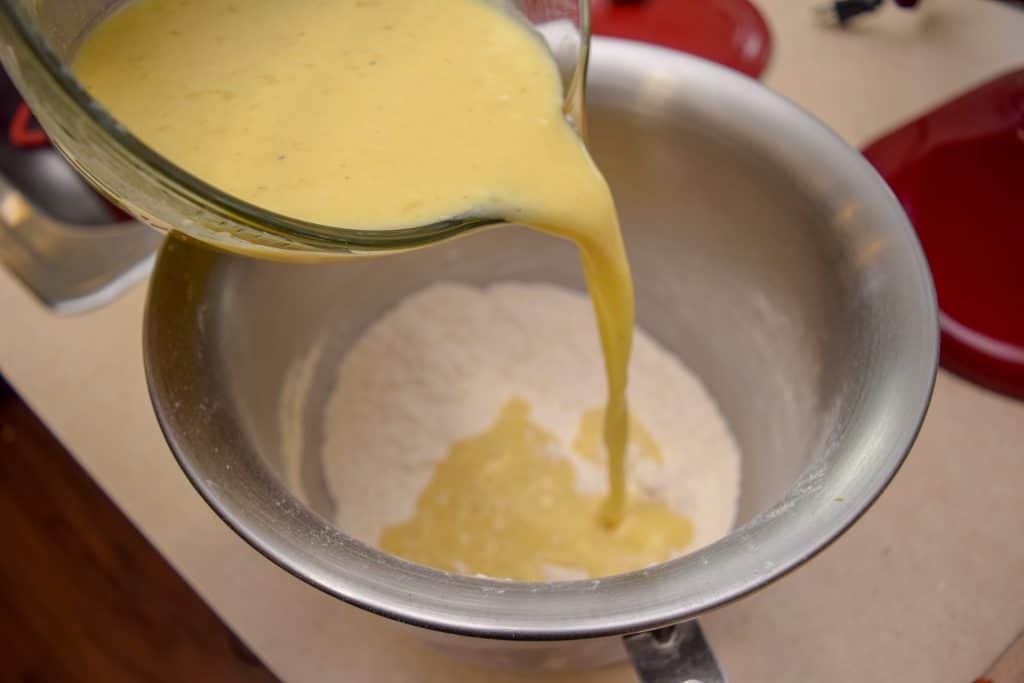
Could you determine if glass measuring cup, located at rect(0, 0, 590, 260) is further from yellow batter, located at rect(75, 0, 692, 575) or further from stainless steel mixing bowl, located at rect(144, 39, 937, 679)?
stainless steel mixing bowl, located at rect(144, 39, 937, 679)

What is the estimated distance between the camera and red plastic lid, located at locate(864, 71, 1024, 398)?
0.74 metres

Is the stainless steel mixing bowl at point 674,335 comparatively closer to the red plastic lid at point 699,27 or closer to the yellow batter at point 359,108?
the yellow batter at point 359,108

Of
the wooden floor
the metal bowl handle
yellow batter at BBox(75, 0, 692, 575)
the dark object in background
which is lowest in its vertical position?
the wooden floor

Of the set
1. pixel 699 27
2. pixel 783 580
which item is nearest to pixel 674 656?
pixel 783 580

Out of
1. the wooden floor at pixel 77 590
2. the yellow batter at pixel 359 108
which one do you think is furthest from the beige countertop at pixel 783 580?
the yellow batter at pixel 359 108

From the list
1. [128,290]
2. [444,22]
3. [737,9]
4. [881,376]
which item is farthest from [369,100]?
[737,9]

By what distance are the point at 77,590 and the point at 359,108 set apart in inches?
30.5

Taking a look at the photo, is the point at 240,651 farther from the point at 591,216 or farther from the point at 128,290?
the point at 591,216

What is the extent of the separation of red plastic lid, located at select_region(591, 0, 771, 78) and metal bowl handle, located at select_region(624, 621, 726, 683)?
694mm

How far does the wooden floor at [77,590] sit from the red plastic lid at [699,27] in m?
0.83

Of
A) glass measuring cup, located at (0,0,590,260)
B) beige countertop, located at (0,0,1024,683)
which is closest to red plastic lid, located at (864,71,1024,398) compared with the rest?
beige countertop, located at (0,0,1024,683)

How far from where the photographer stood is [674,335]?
0.85 meters

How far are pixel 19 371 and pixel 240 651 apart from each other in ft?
1.15

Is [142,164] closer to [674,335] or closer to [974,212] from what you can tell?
[674,335]
